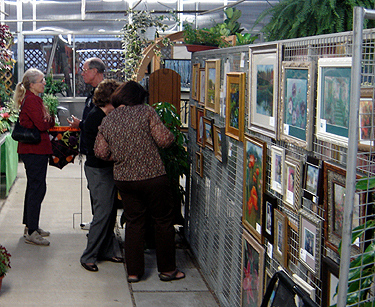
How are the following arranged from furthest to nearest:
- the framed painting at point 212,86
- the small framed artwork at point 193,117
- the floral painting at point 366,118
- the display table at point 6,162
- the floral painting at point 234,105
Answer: the display table at point 6,162
the small framed artwork at point 193,117
the framed painting at point 212,86
the floral painting at point 234,105
the floral painting at point 366,118

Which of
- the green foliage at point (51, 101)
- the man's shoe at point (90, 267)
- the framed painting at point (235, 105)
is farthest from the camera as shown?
the green foliage at point (51, 101)

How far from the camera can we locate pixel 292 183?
2.35 metres

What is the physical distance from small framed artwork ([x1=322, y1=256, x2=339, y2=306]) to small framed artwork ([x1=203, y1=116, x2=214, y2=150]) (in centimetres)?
217

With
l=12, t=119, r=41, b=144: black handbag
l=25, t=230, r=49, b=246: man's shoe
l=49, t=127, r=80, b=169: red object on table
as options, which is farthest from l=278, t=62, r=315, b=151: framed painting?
l=49, t=127, r=80, b=169: red object on table

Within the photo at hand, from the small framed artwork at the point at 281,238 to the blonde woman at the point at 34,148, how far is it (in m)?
3.05

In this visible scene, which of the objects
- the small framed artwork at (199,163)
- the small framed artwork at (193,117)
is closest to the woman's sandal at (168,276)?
the small framed artwork at (199,163)

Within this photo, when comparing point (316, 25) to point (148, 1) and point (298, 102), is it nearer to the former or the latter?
point (298, 102)

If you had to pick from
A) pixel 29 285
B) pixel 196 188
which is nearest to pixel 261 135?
pixel 196 188

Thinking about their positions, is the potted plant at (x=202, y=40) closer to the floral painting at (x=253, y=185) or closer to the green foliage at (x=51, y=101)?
the floral painting at (x=253, y=185)

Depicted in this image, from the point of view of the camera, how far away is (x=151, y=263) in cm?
479

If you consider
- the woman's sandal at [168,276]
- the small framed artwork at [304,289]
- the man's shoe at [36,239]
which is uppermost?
the small framed artwork at [304,289]

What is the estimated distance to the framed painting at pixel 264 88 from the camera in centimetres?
258

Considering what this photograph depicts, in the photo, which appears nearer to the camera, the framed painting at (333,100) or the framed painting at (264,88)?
the framed painting at (333,100)

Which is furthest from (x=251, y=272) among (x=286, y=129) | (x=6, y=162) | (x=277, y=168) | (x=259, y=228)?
(x=6, y=162)
